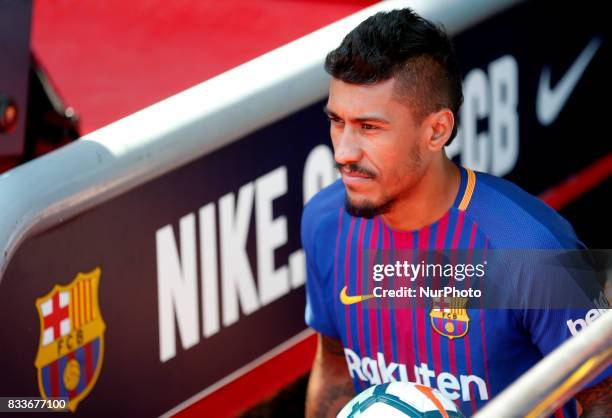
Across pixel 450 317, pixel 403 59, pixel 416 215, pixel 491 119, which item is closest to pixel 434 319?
pixel 450 317

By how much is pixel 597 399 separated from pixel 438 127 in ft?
2.48

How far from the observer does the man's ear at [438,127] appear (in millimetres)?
3057

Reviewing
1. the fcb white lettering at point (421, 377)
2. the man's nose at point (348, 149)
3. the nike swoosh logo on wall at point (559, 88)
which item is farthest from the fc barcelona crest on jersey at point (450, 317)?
the nike swoosh logo on wall at point (559, 88)

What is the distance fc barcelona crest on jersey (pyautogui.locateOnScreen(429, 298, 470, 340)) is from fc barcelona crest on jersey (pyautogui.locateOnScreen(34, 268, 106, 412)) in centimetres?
92

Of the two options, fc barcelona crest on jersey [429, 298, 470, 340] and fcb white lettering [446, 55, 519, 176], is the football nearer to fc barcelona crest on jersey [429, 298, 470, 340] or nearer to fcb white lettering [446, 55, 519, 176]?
fc barcelona crest on jersey [429, 298, 470, 340]

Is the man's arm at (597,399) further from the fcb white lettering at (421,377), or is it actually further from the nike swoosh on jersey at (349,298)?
the nike swoosh on jersey at (349,298)

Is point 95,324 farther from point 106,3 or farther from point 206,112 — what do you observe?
point 106,3

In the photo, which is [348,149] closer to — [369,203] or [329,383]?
[369,203]

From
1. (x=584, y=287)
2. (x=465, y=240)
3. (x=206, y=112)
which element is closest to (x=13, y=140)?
(x=206, y=112)

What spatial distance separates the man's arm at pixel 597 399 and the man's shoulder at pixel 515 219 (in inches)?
13.5

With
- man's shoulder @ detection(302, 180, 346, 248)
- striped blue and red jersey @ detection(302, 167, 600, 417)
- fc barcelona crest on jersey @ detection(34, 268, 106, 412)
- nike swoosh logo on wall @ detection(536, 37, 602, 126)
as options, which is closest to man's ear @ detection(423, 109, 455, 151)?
striped blue and red jersey @ detection(302, 167, 600, 417)

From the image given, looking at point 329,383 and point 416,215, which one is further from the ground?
point 416,215

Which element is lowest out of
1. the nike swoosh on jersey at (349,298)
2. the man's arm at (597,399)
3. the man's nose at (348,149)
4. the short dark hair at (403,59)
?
the man's arm at (597,399)

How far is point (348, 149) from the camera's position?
3006mm
